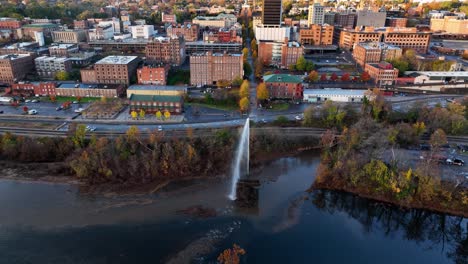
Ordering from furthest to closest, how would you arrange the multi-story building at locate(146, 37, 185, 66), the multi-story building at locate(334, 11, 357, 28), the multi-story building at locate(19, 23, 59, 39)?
the multi-story building at locate(334, 11, 357, 28)
the multi-story building at locate(19, 23, 59, 39)
the multi-story building at locate(146, 37, 185, 66)

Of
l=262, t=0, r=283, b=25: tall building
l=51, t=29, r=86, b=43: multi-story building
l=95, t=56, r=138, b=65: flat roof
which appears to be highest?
l=262, t=0, r=283, b=25: tall building

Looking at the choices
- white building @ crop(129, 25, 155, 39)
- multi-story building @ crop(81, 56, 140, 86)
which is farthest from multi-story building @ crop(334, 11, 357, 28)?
multi-story building @ crop(81, 56, 140, 86)

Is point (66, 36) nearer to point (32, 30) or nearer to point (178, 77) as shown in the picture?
point (32, 30)

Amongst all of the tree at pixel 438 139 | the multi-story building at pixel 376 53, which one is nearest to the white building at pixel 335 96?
the tree at pixel 438 139

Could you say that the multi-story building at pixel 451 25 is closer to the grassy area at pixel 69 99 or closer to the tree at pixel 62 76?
the grassy area at pixel 69 99

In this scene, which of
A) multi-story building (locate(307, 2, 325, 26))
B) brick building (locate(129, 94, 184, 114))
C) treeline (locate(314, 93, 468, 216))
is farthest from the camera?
multi-story building (locate(307, 2, 325, 26))

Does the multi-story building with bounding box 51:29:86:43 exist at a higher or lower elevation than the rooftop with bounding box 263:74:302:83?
higher

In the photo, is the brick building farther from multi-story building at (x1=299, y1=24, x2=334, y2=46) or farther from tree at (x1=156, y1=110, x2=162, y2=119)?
multi-story building at (x1=299, y1=24, x2=334, y2=46)

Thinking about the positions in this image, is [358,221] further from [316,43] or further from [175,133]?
[316,43]
